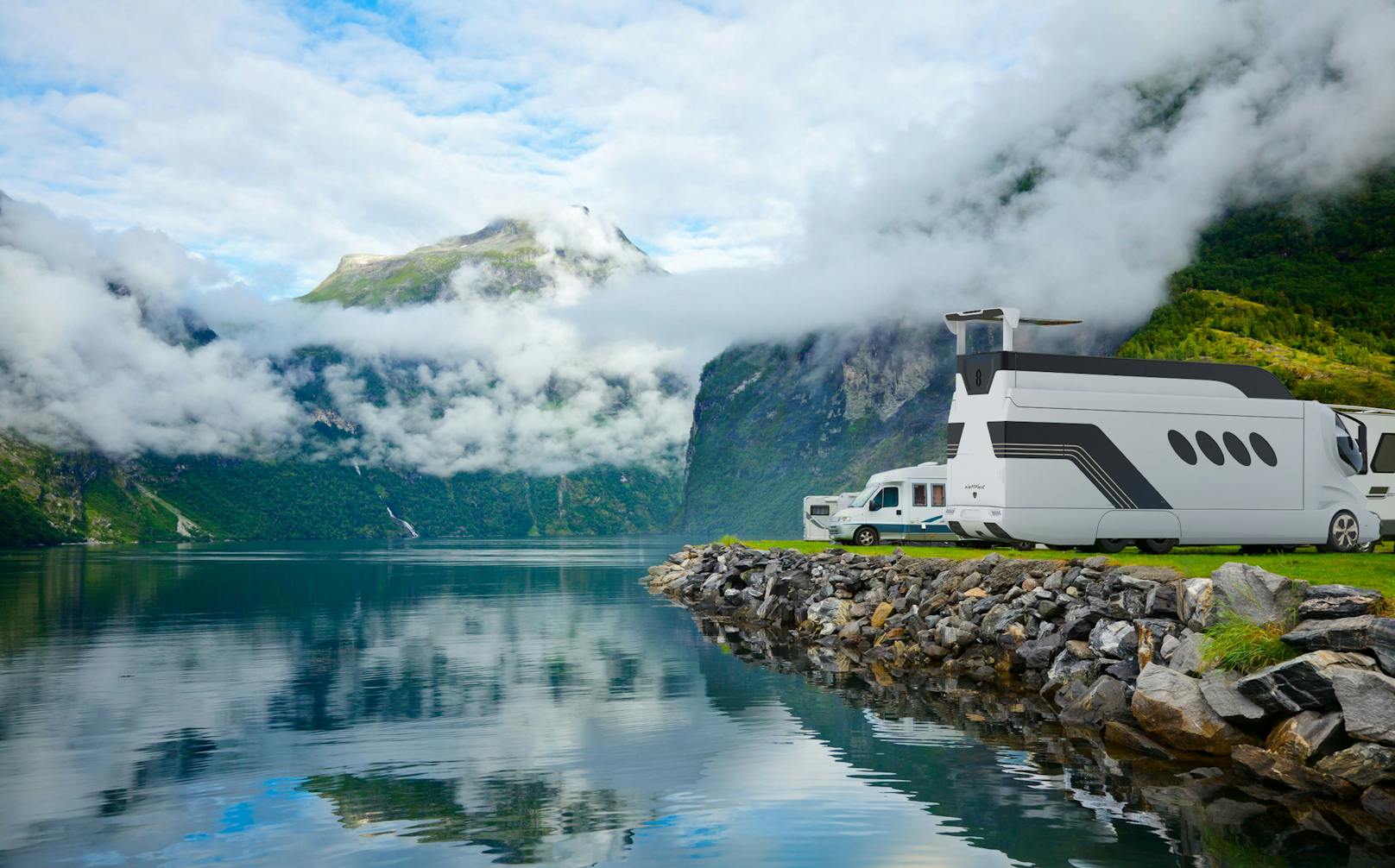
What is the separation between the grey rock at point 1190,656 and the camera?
56.2ft

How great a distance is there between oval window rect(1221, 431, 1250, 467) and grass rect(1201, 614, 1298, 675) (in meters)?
12.8

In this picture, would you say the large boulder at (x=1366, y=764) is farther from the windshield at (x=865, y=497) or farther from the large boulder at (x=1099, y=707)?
the windshield at (x=865, y=497)

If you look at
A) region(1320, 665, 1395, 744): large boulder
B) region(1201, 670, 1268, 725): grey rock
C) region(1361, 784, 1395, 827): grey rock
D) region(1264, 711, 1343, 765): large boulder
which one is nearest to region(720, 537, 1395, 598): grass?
region(1201, 670, 1268, 725): grey rock

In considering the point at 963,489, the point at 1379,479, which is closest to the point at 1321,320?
the point at 1379,479

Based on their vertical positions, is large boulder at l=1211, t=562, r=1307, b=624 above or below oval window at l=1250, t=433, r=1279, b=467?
below

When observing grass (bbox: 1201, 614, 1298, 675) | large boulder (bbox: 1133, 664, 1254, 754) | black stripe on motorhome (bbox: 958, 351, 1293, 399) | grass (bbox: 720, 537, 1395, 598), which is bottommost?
large boulder (bbox: 1133, 664, 1254, 754)

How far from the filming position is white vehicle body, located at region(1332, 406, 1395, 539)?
31.7 meters

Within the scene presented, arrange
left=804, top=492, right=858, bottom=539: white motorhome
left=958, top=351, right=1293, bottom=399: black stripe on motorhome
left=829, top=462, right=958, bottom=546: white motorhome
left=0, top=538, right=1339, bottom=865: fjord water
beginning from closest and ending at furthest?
left=0, top=538, right=1339, bottom=865: fjord water → left=958, top=351, right=1293, bottom=399: black stripe on motorhome → left=829, top=462, right=958, bottom=546: white motorhome → left=804, top=492, right=858, bottom=539: white motorhome

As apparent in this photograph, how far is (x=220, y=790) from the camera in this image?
14.7 meters

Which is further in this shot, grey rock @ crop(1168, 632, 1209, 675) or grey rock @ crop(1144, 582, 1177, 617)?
grey rock @ crop(1144, 582, 1177, 617)

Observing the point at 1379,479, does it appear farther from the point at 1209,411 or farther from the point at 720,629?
the point at 720,629

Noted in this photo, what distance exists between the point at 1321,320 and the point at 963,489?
135m

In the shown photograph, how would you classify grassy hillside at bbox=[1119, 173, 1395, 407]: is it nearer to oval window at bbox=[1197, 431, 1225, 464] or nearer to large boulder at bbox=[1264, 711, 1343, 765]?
oval window at bbox=[1197, 431, 1225, 464]

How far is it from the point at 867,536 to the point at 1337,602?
33469 mm
